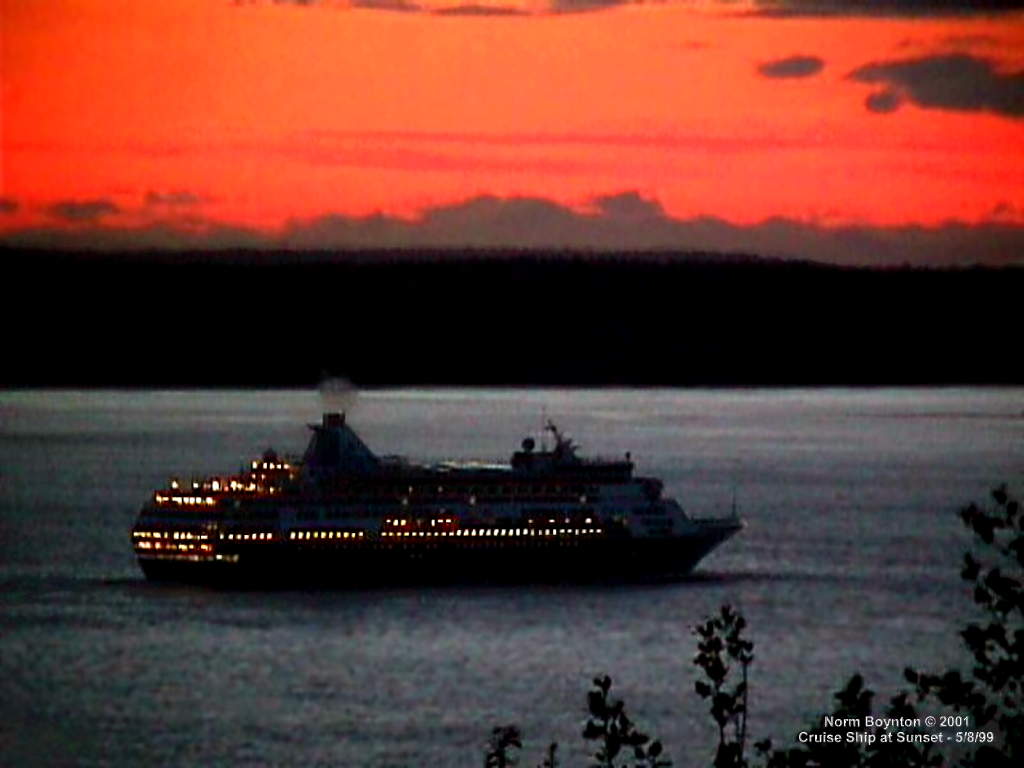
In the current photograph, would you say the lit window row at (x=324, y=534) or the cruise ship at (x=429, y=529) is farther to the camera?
the lit window row at (x=324, y=534)

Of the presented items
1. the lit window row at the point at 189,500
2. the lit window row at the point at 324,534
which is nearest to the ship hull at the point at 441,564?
the lit window row at the point at 324,534

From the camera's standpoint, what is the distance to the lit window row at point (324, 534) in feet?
189

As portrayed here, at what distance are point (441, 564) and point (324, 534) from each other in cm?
239

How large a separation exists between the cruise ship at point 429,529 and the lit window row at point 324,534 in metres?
0.02

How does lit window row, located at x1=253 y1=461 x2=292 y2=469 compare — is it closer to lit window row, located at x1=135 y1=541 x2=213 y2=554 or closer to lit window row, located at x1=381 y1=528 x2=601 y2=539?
lit window row, located at x1=135 y1=541 x2=213 y2=554

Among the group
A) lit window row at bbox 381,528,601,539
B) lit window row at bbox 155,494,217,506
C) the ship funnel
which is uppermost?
the ship funnel

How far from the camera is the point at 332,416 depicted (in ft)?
201

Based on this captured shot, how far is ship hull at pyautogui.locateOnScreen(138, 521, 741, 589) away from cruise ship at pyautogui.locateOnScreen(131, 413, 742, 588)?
2cm

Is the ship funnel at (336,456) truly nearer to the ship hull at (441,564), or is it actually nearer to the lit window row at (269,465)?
the lit window row at (269,465)

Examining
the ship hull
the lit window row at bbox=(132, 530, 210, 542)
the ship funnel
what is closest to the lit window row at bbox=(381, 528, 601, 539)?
the ship hull

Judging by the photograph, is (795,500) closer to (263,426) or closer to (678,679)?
(678,679)

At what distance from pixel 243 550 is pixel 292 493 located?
1.83 meters

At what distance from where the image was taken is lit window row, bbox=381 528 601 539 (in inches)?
2258

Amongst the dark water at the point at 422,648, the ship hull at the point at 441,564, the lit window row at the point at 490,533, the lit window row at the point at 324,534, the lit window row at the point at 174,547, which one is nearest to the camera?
the dark water at the point at 422,648
